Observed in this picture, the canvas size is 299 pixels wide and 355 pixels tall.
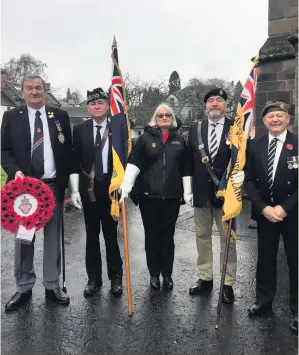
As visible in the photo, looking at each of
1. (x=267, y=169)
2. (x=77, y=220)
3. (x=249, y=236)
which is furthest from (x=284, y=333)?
(x=77, y=220)

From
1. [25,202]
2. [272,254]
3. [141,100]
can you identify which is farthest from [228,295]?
[141,100]

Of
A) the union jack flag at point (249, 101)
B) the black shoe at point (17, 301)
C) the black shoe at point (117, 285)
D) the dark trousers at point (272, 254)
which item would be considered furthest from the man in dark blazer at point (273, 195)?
the black shoe at point (17, 301)

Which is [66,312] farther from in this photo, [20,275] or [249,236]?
[249,236]

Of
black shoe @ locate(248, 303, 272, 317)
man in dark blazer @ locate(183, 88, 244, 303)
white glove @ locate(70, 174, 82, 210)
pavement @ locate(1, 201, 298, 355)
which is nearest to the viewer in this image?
pavement @ locate(1, 201, 298, 355)

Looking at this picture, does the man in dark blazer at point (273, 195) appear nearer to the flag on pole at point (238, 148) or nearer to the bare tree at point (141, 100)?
the flag on pole at point (238, 148)

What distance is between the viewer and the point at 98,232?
4535 mm

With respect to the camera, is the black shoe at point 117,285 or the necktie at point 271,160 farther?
the black shoe at point 117,285

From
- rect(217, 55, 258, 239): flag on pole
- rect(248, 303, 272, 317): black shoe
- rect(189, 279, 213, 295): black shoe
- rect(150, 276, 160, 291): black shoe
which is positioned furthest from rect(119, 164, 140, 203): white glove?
rect(248, 303, 272, 317): black shoe

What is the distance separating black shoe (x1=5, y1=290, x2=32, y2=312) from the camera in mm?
4000

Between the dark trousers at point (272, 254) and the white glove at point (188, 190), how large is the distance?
2.76 ft

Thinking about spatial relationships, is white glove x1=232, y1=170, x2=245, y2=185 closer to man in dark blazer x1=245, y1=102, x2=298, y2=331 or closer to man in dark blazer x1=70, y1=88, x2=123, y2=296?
man in dark blazer x1=245, y1=102, x2=298, y2=331

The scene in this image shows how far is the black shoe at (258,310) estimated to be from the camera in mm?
3828

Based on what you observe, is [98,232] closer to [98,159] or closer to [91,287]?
[91,287]

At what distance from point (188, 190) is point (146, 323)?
4.93 feet
